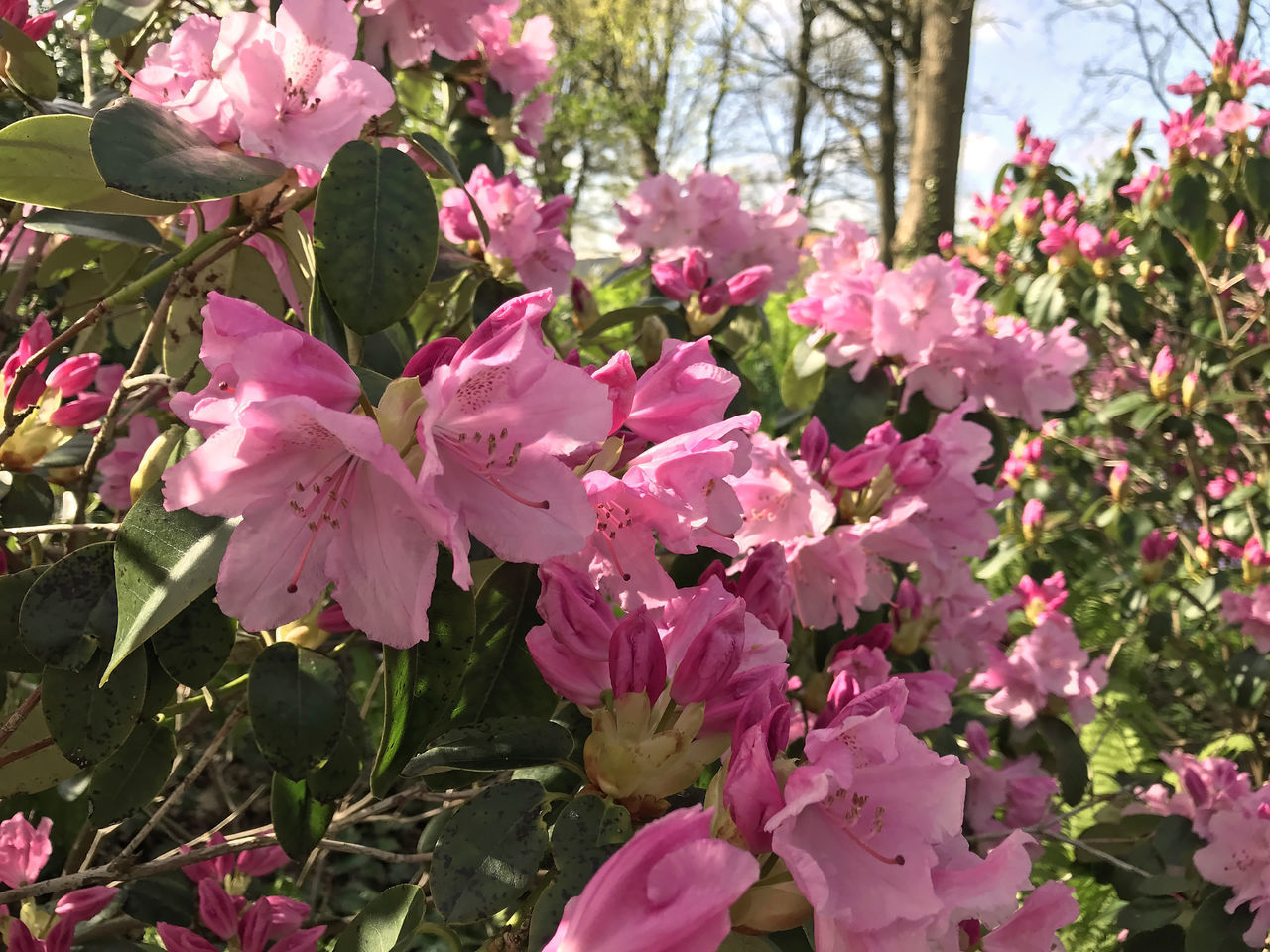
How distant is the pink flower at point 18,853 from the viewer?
984 millimetres

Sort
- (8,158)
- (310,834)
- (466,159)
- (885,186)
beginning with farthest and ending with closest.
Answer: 1. (885,186)
2. (466,159)
3. (310,834)
4. (8,158)

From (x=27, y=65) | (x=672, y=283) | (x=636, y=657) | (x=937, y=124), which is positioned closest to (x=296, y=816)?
(x=636, y=657)

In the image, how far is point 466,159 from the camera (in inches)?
68.0

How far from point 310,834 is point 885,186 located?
8.19 m

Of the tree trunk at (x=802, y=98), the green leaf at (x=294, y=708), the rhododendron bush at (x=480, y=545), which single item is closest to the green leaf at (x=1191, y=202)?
the rhododendron bush at (x=480, y=545)

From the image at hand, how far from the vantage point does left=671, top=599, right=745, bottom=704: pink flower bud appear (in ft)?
1.84

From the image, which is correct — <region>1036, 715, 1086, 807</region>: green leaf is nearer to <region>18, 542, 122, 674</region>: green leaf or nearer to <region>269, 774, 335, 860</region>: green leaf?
<region>269, 774, 335, 860</region>: green leaf

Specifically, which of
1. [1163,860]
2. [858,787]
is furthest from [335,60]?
[1163,860]

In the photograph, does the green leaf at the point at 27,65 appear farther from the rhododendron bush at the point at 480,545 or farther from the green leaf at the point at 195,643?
the green leaf at the point at 195,643

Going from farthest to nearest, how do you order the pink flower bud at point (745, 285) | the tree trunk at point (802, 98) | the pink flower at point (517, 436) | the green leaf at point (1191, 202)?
the tree trunk at point (802, 98) < the green leaf at point (1191, 202) < the pink flower bud at point (745, 285) < the pink flower at point (517, 436)

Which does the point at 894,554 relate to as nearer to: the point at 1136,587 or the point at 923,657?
the point at 923,657

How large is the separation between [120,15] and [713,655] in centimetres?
91

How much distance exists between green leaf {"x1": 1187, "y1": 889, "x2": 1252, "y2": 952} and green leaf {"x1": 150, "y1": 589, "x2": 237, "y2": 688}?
125 centimetres

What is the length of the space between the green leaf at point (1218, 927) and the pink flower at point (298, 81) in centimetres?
138
